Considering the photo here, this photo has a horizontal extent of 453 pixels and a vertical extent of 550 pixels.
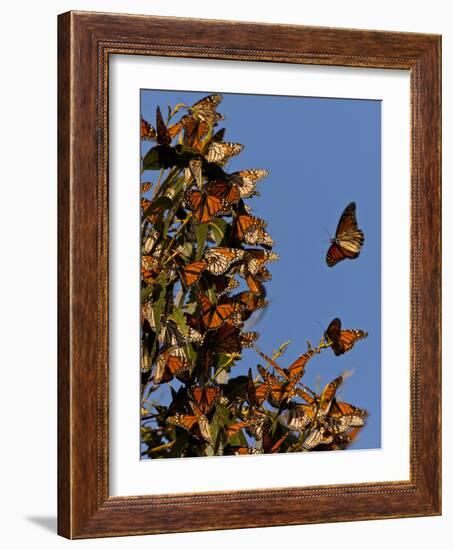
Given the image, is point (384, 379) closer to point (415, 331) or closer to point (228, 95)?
point (415, 331)

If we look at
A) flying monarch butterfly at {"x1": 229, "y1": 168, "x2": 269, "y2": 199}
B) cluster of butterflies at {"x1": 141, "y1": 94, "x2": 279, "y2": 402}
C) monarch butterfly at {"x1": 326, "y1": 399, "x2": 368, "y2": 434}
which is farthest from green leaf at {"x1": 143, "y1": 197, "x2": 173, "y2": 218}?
monarch butterfly at {"x1": 326, "y1": 399, "x2": 368, "y2": 434}

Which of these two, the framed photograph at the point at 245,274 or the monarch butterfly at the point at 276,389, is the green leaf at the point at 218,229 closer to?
the framed photograph at the point at 245,274

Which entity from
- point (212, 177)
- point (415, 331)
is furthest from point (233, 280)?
point (415, 331)

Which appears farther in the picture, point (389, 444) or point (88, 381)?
point (389, 444)

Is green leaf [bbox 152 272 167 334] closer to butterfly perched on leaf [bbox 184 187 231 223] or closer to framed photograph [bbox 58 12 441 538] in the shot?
framed photograph [bbox 58 12 441 538]

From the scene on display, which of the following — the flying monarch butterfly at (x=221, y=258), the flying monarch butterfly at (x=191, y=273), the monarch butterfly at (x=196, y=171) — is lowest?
the flying monarch butterfly at (x=191, y=273)

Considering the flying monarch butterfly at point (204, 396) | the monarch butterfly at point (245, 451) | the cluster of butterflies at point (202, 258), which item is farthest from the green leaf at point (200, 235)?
the monarch butterfly at point (245, 451)
